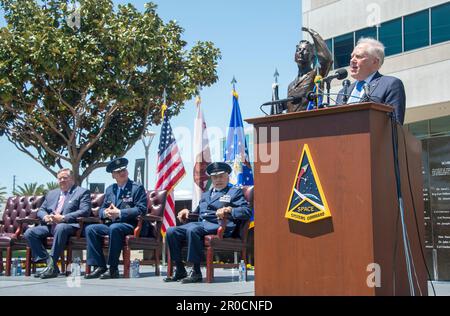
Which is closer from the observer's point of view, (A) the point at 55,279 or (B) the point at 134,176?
(A) the point at 55,279

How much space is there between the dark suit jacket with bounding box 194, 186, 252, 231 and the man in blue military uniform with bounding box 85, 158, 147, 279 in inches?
37.4

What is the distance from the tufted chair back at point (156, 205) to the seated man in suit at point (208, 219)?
623 millimetres

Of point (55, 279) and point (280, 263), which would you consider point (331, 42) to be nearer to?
point (55, 279)

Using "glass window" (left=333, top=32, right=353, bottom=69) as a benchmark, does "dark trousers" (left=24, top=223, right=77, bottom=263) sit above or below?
below

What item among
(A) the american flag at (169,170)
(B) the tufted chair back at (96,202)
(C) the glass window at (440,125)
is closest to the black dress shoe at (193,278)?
(B) the tufted chair back at (96,202)

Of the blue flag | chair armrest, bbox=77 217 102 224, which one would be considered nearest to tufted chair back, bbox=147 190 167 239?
chair armrest, bbox=77 217 102 224

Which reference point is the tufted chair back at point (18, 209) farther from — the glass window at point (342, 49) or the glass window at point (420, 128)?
the glass window at point (342, 49)

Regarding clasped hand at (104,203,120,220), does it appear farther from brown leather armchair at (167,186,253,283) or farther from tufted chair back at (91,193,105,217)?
tufted chair back at (91,193,105,217)

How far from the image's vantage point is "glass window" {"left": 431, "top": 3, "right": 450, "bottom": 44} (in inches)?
903

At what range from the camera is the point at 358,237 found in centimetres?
340

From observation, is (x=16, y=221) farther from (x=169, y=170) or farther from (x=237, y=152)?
(x=237, y=152)

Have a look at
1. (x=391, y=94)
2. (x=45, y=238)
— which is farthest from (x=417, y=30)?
(x=391, y=94)
